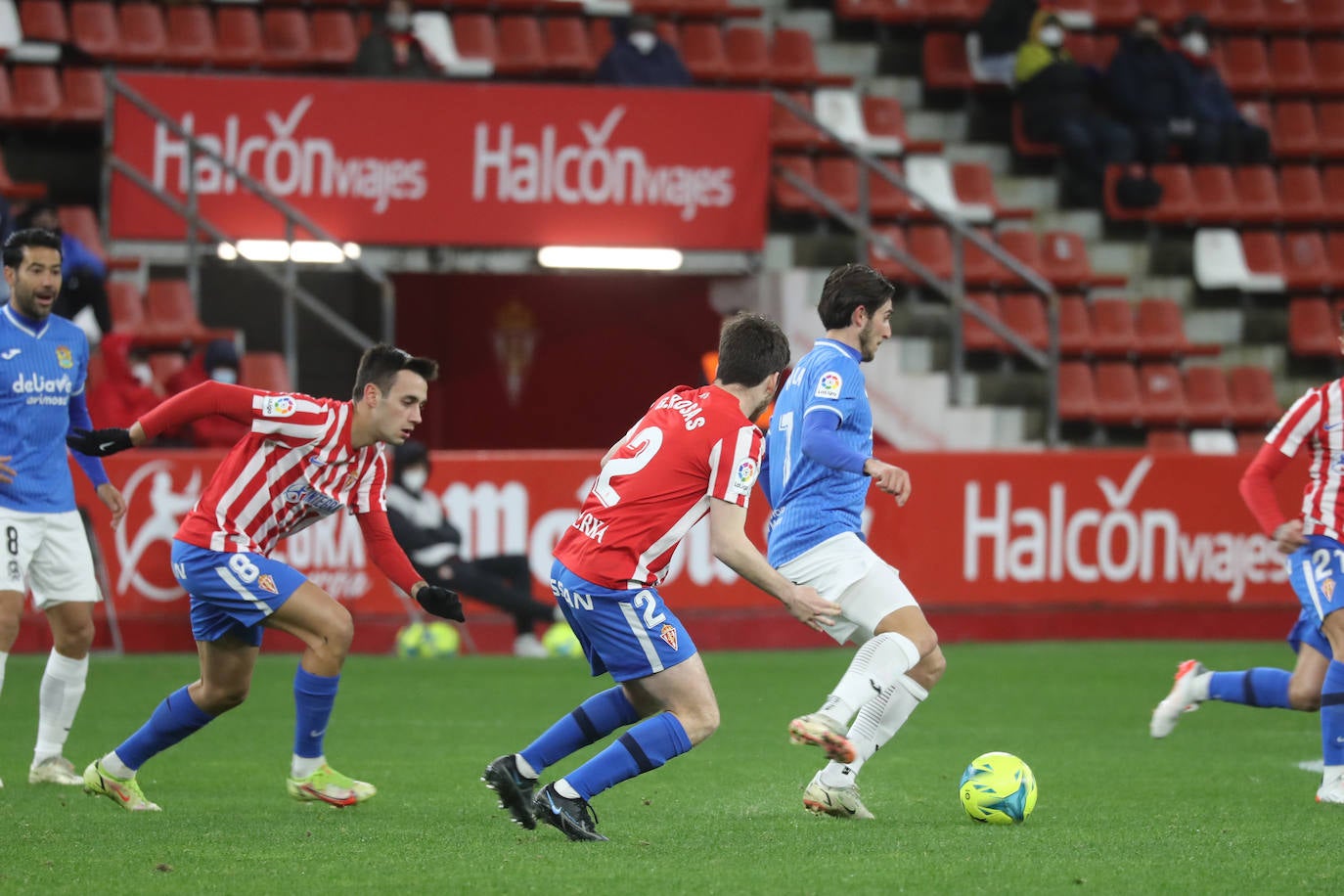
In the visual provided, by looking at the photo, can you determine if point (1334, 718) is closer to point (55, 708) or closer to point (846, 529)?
point (846, 529)

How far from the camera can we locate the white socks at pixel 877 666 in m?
6.76

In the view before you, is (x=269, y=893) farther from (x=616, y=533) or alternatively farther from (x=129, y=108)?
(x=129, y=108)

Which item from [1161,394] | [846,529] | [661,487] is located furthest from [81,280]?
[1161,394]

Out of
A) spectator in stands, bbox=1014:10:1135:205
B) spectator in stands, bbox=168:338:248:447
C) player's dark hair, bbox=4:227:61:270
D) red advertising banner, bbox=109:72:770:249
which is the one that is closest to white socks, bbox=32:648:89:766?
player's dark hair, bbox=4:227:61:270

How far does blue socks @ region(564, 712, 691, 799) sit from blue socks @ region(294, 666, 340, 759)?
1.29 meters

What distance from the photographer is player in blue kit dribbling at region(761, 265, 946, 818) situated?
6.89 metres

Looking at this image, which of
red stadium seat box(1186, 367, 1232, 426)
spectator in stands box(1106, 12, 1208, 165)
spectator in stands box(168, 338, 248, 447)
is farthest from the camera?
spectator in stands box(1106, 12, 1208, 165)

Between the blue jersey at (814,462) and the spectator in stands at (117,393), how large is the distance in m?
7.41

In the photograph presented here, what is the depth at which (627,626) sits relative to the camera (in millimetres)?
6199

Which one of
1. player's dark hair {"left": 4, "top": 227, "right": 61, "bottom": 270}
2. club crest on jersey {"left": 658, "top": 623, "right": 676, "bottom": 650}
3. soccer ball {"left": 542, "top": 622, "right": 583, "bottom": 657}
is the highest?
player's dark hair {"left": 4, "top": 227, "right": 61, "bottom": 270}

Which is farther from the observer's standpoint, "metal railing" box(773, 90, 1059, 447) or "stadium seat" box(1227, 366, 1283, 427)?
"stadium seat" box(1227, 366, 1283, 427)

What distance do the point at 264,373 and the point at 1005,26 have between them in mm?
8323

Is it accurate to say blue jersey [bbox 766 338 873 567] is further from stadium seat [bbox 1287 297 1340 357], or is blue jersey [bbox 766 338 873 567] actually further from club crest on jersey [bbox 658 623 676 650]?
stadium seat [bbox 1287 297 1340 357]

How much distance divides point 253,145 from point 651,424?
33.6 ft
